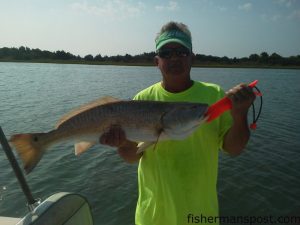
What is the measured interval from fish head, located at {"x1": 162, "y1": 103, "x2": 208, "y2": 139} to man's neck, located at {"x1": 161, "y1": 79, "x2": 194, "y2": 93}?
0.34 meters

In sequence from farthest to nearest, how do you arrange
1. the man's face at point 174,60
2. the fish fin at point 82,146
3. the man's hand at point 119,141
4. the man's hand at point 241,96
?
the fish fin at point 82,146, the man's face at point 174,60, the man's hand at point 119,141, the man's hand at point 241,96

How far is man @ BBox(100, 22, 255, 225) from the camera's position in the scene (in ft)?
11.4

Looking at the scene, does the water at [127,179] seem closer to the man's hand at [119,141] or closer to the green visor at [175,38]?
the man's hand at [119,141]

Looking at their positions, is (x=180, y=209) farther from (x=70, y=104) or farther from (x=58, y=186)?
(x=70, y=104)

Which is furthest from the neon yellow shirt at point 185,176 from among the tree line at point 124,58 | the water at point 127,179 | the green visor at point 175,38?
the tree line at point 124,58

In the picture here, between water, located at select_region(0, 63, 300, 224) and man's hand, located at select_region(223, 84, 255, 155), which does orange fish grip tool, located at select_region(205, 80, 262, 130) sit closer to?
man's hand, located at select_region(223, 84, 255, 155)

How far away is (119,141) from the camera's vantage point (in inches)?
140

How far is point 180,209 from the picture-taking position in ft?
11.3

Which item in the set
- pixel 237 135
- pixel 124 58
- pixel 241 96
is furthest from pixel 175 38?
pixel 124 58

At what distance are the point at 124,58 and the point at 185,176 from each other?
104m

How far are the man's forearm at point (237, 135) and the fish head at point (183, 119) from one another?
1.19ft

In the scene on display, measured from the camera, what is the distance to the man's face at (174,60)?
370cm

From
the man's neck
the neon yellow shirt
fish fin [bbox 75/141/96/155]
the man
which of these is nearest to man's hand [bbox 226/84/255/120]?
the man

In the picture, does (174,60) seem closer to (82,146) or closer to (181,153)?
(181,153)
